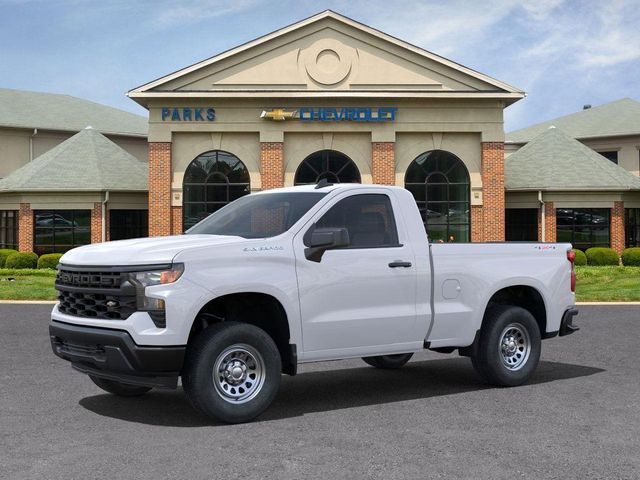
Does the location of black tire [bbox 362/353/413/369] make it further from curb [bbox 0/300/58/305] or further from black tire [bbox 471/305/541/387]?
curb [bbox 0/300/58/305]

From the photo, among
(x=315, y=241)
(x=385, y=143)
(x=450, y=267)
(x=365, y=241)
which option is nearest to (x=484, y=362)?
(x=450, y=267)

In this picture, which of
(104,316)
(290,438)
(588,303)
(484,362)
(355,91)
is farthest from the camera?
(355,91)

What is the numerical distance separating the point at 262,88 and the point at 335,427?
28.6m

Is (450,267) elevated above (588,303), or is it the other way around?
(450,267)

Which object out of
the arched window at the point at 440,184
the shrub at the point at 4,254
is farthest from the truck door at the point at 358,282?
the shrub at the point at 4,254

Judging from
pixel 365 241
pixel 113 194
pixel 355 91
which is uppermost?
pixel 355 91

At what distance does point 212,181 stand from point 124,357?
28228 millimetres

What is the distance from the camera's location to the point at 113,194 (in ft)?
124

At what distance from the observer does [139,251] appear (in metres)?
6.93

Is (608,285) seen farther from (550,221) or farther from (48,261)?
(48,261)

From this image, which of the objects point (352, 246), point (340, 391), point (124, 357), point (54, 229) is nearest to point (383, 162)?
point (54, 229)

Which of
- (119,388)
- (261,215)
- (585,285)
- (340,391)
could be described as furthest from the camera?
(585,285)

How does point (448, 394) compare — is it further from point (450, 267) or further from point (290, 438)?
point (290, 438)

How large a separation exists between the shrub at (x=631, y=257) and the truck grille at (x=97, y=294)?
32.1 metres
